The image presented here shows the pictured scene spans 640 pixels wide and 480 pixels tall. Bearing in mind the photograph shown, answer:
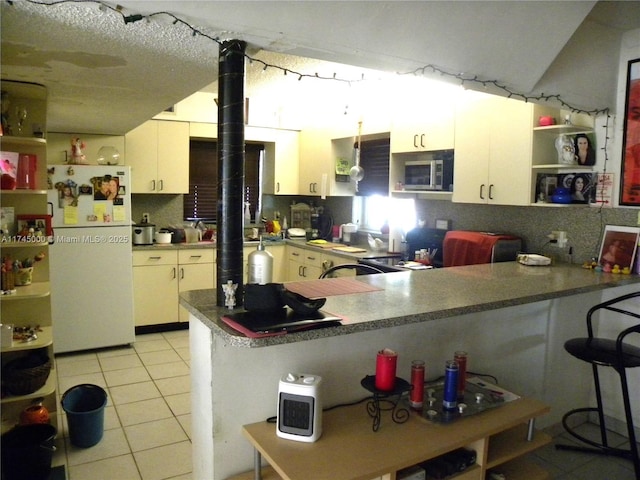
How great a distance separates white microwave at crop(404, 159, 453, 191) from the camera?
3.77 m

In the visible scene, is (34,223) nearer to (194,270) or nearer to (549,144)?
(194,270)

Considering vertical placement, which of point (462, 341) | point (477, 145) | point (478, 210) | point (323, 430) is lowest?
point (323, 430)

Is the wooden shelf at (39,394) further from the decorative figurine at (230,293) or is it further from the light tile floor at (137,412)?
the decorative figurine at (230,293)

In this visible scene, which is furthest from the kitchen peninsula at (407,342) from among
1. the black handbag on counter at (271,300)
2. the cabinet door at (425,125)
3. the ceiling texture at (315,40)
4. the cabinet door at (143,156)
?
the cabinet door at (143,156)

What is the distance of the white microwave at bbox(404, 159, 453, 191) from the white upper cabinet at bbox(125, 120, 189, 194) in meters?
2.43

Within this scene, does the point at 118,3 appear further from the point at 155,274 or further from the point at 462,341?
the point at 155,274

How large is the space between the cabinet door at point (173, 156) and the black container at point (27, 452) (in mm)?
2920

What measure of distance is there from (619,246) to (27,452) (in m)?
3.47

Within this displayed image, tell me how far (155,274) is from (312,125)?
7.76 ft

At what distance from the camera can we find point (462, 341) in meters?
2.40

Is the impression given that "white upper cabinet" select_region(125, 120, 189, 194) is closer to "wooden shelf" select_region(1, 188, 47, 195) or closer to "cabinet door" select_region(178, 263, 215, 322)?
"cabinet door" select_region(178, 263, 215, 322)

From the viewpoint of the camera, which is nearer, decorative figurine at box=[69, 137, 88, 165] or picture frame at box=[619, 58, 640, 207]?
picture frame at box=[619, 58, 640, 207]

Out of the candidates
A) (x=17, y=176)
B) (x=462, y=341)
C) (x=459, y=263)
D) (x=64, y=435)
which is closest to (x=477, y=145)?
(x=459, y=263)

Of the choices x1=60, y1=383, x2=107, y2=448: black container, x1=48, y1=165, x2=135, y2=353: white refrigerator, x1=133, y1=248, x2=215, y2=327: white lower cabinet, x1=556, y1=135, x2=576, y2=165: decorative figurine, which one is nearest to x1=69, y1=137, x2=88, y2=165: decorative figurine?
x1=48, y1=165, x2=135, y2=353: white refrigerator
